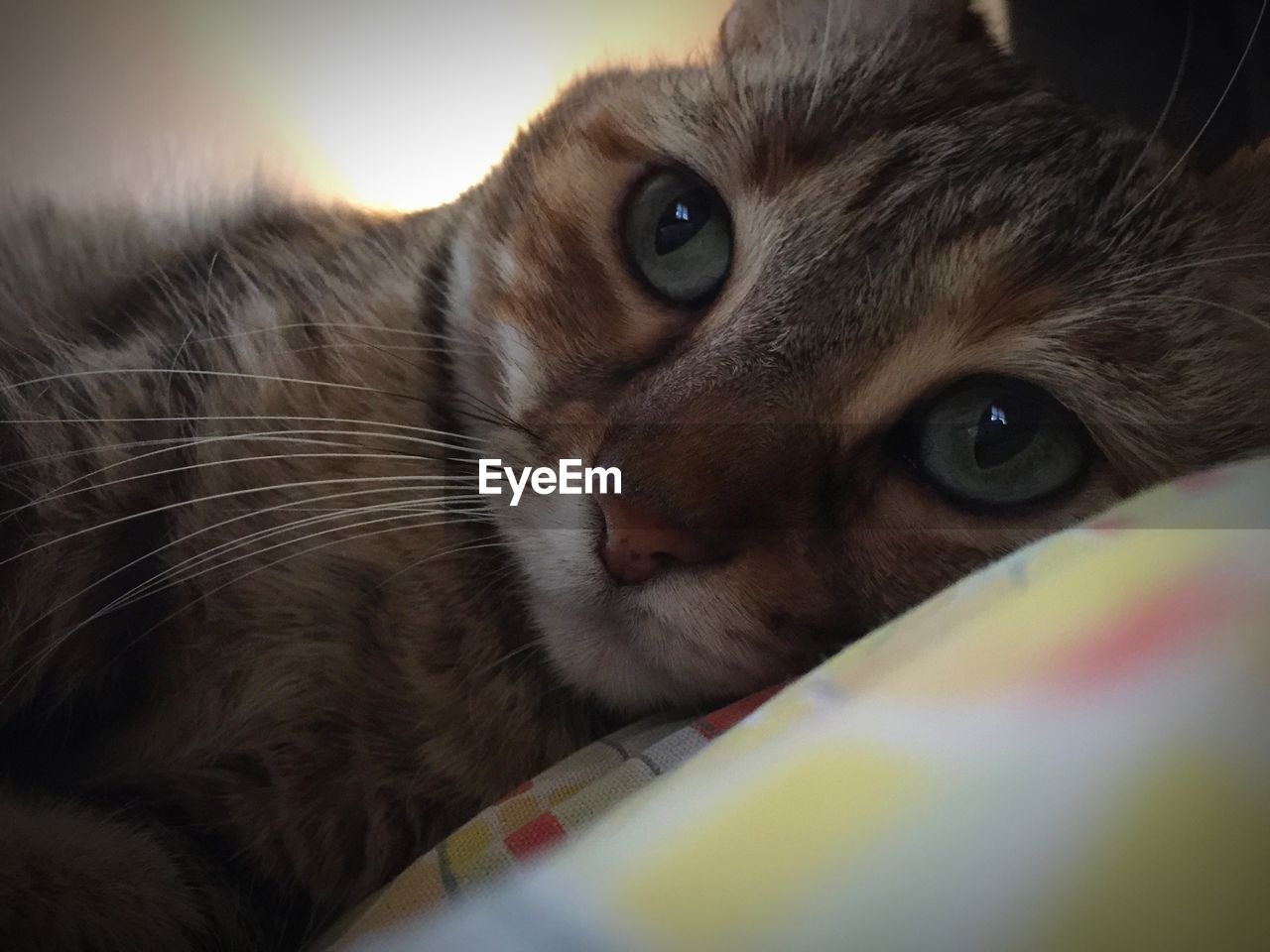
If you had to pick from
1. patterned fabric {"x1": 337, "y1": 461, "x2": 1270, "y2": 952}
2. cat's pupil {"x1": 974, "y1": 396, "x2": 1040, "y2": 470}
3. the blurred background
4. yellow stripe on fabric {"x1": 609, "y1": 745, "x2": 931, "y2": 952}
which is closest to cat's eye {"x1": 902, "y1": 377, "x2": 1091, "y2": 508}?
cat's pupil {"x1": 974, "y1": 396, "x2": 1040, "y2": 470}

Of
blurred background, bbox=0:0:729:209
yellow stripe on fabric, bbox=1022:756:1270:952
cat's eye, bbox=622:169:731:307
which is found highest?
blurred background, bbox=0:0:729:209

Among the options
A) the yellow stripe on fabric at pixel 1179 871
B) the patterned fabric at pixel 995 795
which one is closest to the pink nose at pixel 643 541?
the patterned fabric at pixel 995 795

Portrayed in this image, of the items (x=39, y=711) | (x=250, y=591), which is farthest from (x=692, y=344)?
(x=39, y=711)

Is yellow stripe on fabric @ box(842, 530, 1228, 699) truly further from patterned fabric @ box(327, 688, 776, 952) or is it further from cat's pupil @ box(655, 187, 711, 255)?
cat's pupil @ box(655, 187, 711, 255)

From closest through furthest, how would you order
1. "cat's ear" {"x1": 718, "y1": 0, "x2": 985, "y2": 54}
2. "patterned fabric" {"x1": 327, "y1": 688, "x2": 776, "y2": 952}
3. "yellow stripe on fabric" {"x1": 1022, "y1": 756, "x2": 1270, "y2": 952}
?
1. "yellow stripe on fabric" {"x1": 1022, "y1": 756, "x2": 1270, "y2": 952}
2. "patterned fabric" {"x1": 327, "y1": 688, "x2": 776, "y2": 952}
3. "cat's ear" {"x1": 718, "y1": 0, "x2": 985, "y2": 54}

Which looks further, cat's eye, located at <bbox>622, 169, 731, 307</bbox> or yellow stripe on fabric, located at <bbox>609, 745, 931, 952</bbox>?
cat's eye, located at <bbox>622, 169, 731, 307</bbox>

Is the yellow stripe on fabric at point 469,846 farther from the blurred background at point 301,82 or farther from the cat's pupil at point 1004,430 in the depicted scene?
the blurred background at point 301,82

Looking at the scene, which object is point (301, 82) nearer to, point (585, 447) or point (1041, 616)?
point (585, 447)
